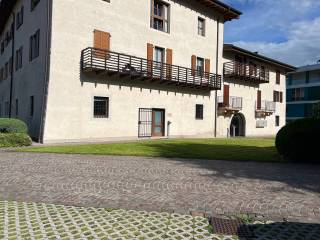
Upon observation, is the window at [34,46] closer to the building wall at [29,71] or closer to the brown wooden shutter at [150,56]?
the building wall at [29,71]

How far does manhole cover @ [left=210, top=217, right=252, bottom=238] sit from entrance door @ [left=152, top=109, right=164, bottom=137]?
57.5ft

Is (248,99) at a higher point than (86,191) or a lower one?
higher

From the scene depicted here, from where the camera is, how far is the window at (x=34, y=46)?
19.5m

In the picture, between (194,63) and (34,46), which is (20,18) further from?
(194,63)

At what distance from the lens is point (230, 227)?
466 centimetres

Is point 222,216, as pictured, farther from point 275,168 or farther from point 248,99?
point 248,99

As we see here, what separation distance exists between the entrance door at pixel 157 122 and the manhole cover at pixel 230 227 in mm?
17538

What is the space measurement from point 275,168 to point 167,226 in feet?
21.7

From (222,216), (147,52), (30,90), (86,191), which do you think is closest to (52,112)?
(30,90)

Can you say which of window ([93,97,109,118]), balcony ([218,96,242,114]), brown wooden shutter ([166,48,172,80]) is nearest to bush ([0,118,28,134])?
window ([93,97,109,118])

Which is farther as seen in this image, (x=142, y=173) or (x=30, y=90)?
(x=30, y=90)

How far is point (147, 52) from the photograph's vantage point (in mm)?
21547

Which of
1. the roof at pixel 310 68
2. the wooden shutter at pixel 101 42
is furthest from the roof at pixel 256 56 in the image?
the roof at pixel 310 68

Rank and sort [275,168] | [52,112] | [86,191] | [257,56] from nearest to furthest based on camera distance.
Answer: [86,191] → [275,168] → [52,112] → [257,56]
